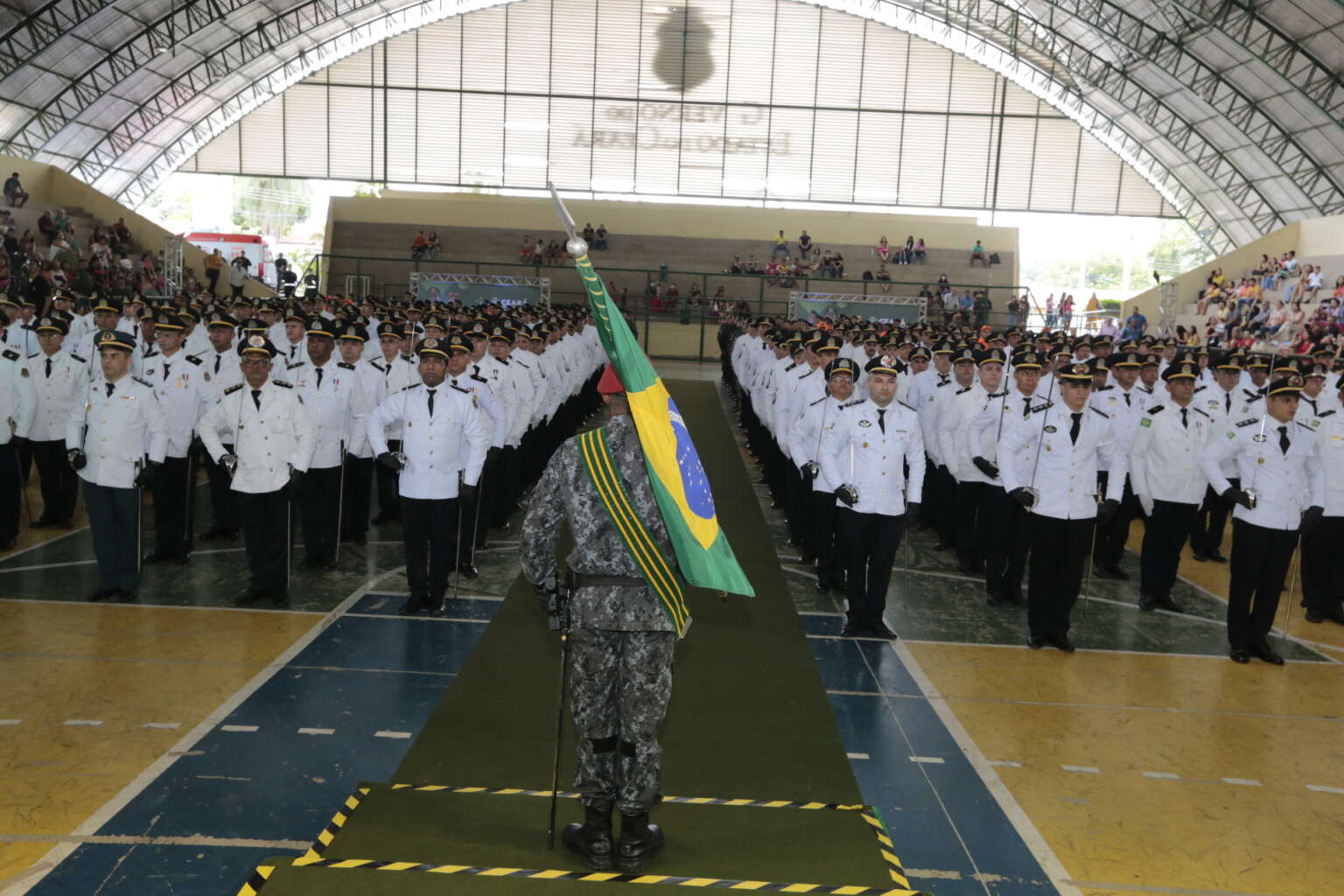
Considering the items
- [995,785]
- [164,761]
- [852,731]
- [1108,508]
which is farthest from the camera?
[1108,508]

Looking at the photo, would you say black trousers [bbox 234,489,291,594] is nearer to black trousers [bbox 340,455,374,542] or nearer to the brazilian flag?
black trousers [bbox 340,455,374,542]

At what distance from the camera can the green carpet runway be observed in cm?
457

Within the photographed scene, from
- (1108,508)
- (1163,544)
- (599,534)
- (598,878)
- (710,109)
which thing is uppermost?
(710,109)

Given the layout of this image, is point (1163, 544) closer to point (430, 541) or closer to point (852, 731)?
point (852, 731)

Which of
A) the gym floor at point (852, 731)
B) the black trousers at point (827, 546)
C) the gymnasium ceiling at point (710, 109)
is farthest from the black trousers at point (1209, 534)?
the gymnasium ceiling at point (710, 109)

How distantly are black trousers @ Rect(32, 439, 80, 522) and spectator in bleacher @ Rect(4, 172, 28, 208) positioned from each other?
2237 cm

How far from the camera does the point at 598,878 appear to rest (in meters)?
4.38

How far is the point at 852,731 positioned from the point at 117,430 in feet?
19.5

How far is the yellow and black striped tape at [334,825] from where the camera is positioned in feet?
14.9

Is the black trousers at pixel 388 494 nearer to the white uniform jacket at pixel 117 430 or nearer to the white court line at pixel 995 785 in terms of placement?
the white uniform jacket at pixel 117 430

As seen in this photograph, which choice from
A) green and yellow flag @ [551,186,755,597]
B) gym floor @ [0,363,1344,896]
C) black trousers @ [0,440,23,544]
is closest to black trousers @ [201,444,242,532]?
gym floor @ [0,363,1344,896]

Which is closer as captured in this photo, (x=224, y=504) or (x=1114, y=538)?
(x=224, y=504)

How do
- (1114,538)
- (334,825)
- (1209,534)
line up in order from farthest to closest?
(1209,534), (1114,538), (334,825)

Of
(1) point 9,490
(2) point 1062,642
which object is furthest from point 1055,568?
(1) point 9,490
